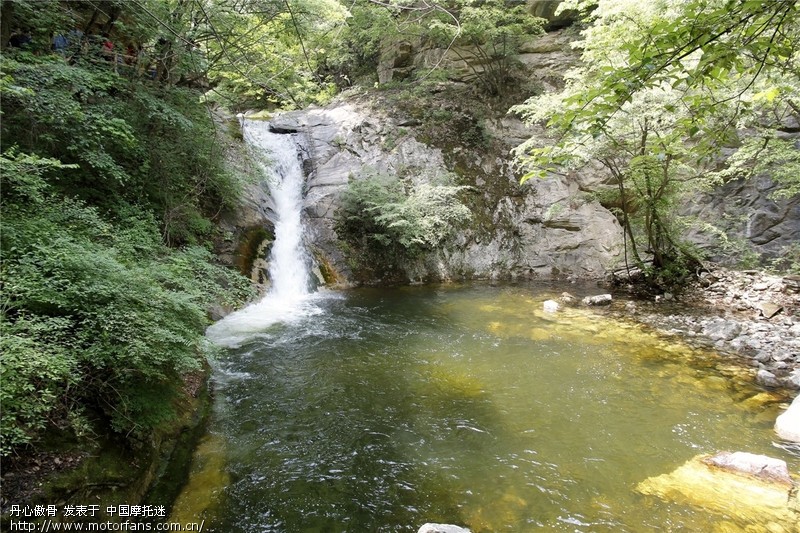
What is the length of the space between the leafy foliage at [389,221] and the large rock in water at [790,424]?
8.92 metres

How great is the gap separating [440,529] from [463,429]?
5.94 feet

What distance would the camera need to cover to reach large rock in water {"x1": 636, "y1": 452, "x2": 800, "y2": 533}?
358 cm

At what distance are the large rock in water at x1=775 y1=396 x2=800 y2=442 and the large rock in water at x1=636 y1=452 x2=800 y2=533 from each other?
1001 millimetres

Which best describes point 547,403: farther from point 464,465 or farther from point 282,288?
point 282,288

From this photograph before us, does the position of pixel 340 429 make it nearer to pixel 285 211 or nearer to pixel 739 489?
pixel 739 489

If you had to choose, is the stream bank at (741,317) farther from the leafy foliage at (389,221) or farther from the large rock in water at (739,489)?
the leafy foliage at (389,221)

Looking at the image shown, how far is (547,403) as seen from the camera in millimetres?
5660

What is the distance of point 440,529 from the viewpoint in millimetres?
3270

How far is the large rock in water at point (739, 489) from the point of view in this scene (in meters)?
3.58

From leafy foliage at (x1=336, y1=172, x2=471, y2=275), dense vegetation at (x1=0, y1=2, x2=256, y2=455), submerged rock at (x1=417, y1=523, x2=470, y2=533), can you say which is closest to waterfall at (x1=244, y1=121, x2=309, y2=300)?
leafy foliage at (x1=336, y1=172, x2=471, y2=275)

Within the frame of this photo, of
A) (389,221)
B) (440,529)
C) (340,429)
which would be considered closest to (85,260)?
(340,429)

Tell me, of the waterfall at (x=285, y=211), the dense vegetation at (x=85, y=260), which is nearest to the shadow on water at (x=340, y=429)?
the dense vegetation at (x=85, y=260)

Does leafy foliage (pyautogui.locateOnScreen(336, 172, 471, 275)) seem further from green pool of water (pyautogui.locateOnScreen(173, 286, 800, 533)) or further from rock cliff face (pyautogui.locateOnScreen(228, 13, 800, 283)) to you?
green pool of water (pyautogui.locateOnScreen(173, 286, 800, 533))

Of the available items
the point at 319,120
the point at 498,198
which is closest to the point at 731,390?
the point at 498,198
